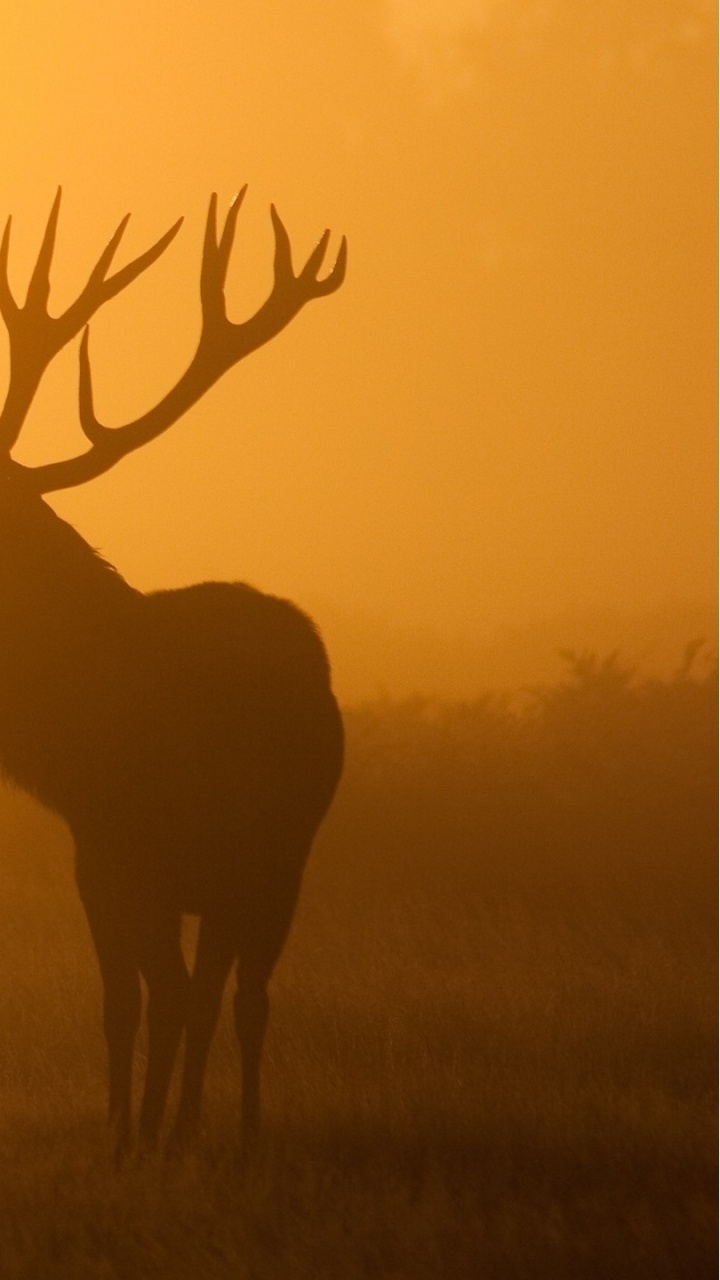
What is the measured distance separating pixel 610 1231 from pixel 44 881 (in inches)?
224

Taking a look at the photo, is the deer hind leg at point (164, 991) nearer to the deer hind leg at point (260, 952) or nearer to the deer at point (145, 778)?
the deer at point (145, 778)

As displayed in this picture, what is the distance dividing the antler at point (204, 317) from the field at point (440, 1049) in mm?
2321

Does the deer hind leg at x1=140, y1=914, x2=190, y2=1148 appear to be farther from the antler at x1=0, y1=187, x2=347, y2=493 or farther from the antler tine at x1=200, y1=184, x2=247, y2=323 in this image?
the antler tine at x1=200, y1=184, x2=247, y2=323

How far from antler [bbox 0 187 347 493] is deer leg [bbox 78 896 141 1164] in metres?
1.56

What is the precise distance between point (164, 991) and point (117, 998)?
0.16 metres

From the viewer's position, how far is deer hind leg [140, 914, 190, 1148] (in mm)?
5191

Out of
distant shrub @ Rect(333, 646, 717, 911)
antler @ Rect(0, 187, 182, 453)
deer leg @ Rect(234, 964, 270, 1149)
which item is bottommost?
distant shrub @ Rect(333, 646, 717, 911)

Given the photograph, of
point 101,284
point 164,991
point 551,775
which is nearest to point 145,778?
point 164,991

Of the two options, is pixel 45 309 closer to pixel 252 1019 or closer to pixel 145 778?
pixel 145 778

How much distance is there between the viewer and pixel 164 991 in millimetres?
5242

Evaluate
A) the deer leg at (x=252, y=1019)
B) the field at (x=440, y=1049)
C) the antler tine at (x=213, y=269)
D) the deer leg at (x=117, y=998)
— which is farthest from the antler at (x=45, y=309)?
the field at (x=440, y=1049)

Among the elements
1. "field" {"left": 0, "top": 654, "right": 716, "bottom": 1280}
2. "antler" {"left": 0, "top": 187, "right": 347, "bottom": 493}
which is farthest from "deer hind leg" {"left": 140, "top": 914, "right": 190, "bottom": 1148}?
"antler" {"left": 0, "top": 187, "right": 347, "bottom": 493}

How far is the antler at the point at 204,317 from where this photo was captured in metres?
5.69

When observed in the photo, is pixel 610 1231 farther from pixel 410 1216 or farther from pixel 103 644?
pixel 103 644
